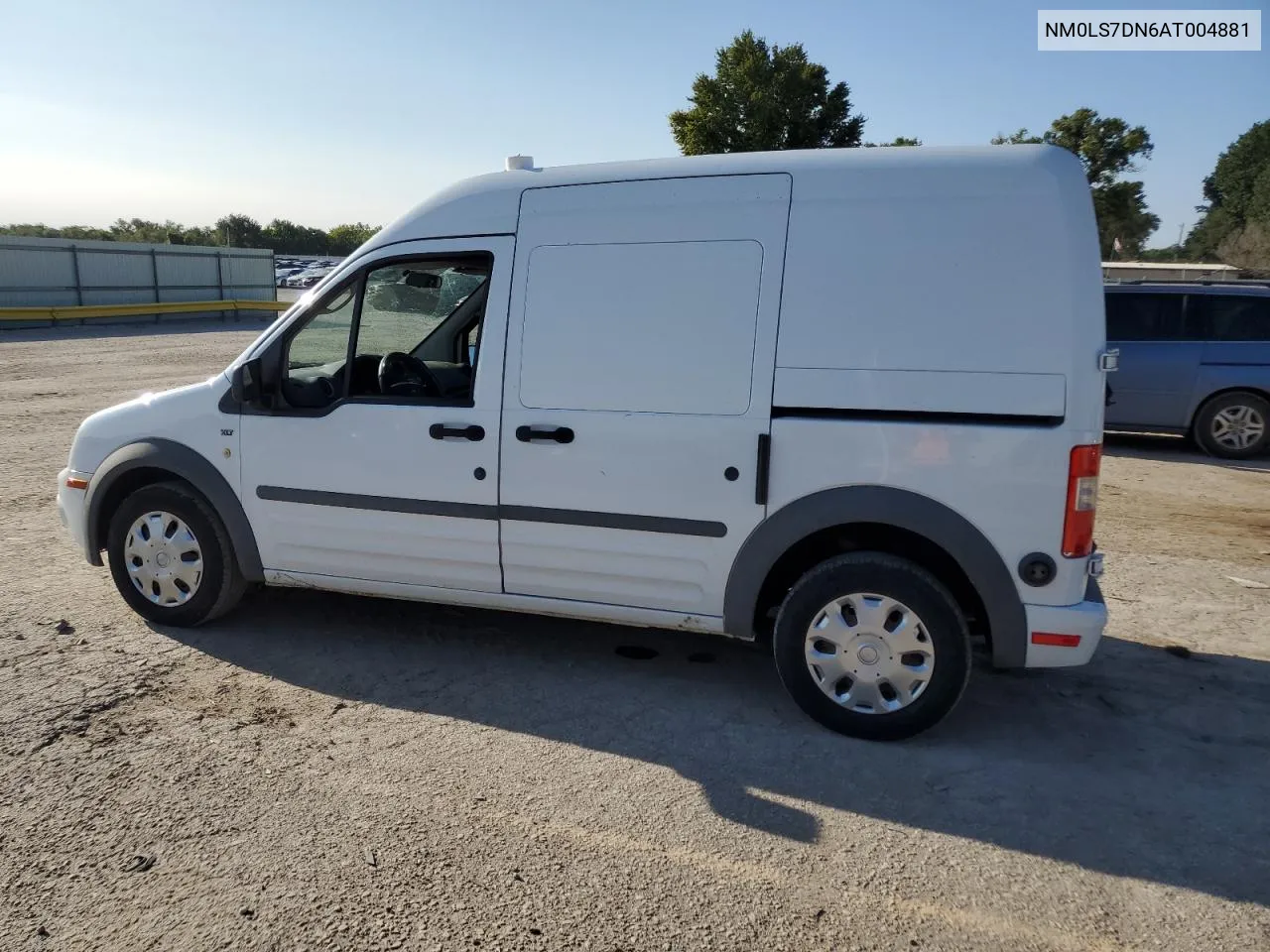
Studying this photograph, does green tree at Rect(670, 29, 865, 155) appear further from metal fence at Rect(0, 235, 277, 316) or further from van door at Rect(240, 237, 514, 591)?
van door at Rect(240, 237, 514, 591)

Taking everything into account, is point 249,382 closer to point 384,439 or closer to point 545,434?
point 384,439

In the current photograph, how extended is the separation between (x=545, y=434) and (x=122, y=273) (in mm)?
29132

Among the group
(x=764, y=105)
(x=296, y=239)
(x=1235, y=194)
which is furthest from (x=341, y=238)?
(x=1235, y=194)

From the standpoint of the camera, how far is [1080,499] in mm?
3398

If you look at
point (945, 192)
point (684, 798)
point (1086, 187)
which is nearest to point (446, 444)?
point (684, 798)

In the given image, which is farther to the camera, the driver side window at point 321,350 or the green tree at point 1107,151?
the green tree at point 1107,151

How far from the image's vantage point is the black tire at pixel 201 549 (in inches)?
183

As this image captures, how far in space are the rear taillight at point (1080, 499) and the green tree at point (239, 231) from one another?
6697 cm

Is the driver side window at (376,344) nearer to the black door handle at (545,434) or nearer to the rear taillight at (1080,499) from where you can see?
the black door handle at (545,434)

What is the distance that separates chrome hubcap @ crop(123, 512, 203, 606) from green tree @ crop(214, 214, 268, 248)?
6422cm

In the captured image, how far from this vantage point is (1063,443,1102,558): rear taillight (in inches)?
132

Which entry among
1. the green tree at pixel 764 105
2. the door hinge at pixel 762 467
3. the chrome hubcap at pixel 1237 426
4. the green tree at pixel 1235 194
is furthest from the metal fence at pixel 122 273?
the green tree at pixel 1235 194

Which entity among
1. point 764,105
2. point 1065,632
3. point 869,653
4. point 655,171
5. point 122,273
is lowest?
point 869,653

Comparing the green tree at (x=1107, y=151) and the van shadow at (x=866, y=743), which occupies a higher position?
the green tree at (x=1107, y=151)
